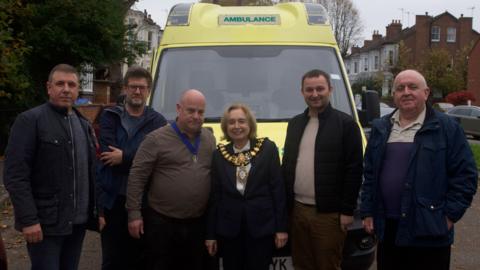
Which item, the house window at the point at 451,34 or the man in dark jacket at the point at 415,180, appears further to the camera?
the house window at the point at 451,34

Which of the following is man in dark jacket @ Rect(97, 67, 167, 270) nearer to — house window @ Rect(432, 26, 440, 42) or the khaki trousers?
the khaki trousers

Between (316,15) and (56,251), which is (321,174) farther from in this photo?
(316,15)

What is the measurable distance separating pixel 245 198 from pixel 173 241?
64cm

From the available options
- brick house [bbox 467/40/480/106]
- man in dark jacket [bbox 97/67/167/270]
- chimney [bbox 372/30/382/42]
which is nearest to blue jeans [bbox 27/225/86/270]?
man in dark jacket [bbox 97/67/167/270]

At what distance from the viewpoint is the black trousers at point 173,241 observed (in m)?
4.11

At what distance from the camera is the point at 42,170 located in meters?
3.68

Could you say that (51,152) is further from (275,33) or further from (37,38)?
(37,38)

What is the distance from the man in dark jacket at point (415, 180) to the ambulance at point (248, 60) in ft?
5.49

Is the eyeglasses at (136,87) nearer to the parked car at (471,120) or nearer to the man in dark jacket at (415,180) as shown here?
the man in dark jacket at (415,180)

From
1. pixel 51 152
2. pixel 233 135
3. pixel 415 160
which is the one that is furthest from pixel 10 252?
pixel 415 160

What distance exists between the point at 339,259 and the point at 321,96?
1.21 meters

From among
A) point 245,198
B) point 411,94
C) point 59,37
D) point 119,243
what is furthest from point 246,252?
point 59,37

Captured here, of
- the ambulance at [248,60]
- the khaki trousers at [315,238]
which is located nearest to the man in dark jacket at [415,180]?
the khaki trousers at [315,238]

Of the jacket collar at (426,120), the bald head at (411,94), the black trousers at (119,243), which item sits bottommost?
the black trousers at (119,243)
